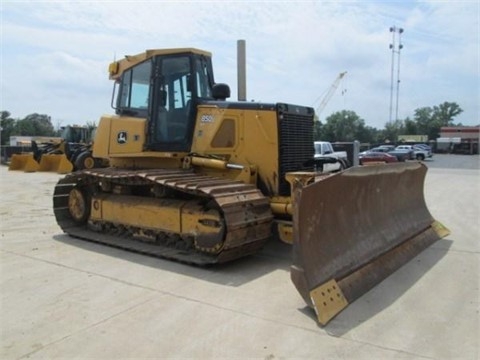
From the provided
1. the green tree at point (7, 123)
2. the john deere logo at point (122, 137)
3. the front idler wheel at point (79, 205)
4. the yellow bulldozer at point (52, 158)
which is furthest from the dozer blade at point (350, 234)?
the green tree at point (7, 123)

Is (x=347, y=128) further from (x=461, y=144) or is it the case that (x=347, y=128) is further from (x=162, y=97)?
(x=162, y=97)

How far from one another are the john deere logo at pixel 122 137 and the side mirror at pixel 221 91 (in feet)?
5.92

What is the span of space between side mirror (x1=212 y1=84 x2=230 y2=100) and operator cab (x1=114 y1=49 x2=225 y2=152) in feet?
0.07

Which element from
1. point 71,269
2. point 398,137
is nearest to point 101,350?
point 71,269

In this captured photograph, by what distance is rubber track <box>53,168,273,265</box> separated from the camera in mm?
5852

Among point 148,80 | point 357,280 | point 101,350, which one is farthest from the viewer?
point 148,80

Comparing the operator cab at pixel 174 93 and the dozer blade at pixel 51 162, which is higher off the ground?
the operator cab at pixel 174 93

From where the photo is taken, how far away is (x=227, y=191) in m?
6.09

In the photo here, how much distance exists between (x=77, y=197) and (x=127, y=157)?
44.2 inches

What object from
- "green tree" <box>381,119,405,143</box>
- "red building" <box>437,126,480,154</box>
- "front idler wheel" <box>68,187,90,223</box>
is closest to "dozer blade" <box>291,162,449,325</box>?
"front idler wheel" <box>68,187,90,223</box>

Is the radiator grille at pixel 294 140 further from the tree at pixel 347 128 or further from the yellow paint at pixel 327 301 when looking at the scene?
the tree at pixel 347 128

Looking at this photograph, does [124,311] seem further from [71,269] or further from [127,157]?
[127,157]

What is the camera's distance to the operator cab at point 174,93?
764 centimetres

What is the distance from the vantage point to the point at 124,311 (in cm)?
457
